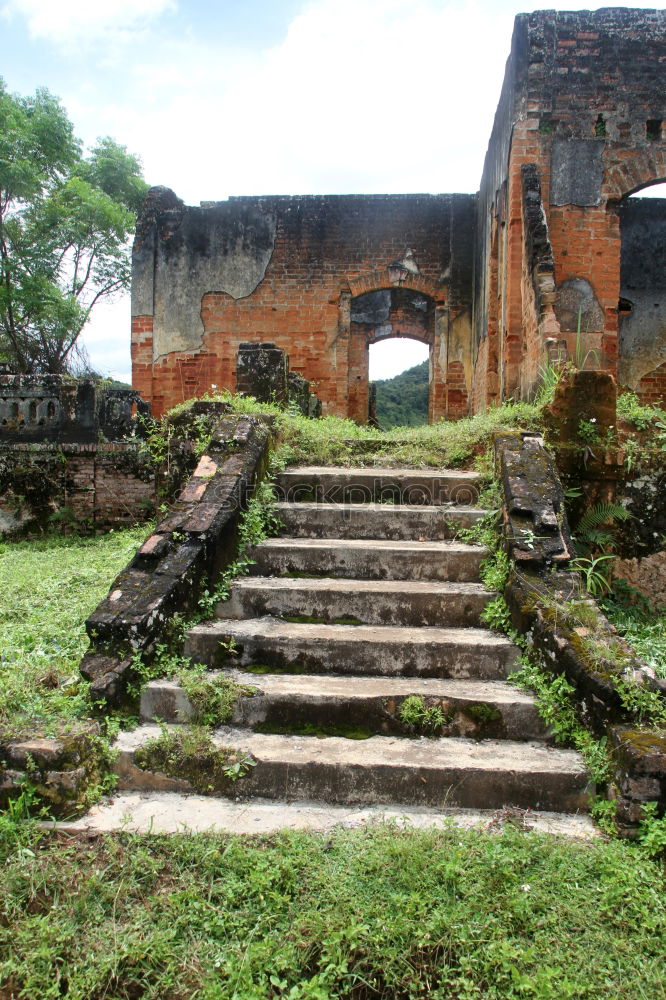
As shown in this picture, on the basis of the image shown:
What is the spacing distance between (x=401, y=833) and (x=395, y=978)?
0.47 metres

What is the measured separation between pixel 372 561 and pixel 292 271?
9.05 meters

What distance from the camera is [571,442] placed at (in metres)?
4.27

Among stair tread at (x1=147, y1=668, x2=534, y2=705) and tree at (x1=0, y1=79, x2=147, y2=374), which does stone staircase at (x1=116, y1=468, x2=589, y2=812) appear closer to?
stair tread at (x1=147, y1=668, x2=534, y2=705)

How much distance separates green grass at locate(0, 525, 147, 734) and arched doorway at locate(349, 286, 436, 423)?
34.3 ft

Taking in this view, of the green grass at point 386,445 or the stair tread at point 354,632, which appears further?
Result: the green grass at point 386,445

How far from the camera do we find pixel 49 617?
390 centimetres

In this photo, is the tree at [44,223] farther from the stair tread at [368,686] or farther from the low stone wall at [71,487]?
the stair tread at [368,686]

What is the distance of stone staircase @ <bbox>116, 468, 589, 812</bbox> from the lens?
249cm

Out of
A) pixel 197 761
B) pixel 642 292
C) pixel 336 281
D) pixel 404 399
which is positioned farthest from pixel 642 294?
pixel 404 399

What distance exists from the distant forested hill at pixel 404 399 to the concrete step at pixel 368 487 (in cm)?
1978

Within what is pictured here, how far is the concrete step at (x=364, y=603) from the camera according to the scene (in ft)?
11.2

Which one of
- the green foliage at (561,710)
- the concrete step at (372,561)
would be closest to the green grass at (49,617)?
the concrete step at (372,561)

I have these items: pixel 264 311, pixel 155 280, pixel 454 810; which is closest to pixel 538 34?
pixel 264 311

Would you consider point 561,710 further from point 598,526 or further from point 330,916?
point 598,526
